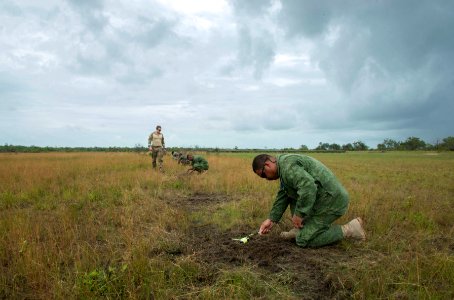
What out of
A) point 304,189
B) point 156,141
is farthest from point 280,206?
Answer: point 156,141

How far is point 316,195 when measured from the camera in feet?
15.6

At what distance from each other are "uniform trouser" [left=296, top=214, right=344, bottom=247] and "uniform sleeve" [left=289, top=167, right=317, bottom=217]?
43cm

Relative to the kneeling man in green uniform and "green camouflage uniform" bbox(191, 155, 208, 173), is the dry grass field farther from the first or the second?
"green camouflage uniform" bbox(191, 155, 208, 173)

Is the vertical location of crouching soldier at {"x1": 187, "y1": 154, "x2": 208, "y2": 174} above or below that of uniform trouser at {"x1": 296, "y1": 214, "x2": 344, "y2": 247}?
above

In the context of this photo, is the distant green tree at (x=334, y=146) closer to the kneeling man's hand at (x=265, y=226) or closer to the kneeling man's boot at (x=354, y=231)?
the kneeling man's boot at (x=354, y=231)

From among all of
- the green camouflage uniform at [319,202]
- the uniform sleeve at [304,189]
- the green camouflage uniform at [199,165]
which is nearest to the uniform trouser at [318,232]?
the green camouflage uniform at [319,202]

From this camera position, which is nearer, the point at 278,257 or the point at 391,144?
the point at 278,257

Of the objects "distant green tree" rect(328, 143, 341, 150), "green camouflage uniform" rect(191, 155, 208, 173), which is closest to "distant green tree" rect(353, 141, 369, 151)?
"distant green tree" rect(328, 143, 341, 150)

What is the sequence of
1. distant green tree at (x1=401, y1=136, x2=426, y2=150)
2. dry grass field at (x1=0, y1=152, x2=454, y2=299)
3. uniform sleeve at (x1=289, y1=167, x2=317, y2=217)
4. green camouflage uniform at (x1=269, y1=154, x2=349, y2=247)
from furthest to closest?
distant green tree at (x1=401, y1=136, x2=426, y2=150) < green camouflage uniform at (x1=269, y1=154, x2=349, y2=247) < uniform sleeve at (x1=289, y1=167, x2=317, y2=217) < dry grass field at (x1=0, y1=152, x2=454, y2=299)

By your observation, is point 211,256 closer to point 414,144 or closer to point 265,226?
point 265,226

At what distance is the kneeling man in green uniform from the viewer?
441 cm

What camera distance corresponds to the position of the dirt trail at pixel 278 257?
11.5 feet

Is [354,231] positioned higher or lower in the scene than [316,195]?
lower

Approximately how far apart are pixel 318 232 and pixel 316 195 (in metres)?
0.52
